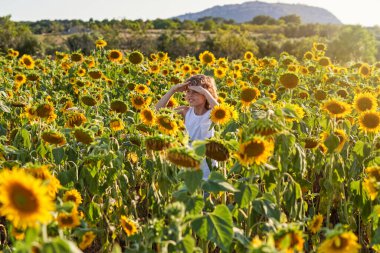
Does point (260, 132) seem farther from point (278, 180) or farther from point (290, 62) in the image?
point (290, 62)

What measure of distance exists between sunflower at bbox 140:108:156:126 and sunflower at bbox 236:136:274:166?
48.9 inches

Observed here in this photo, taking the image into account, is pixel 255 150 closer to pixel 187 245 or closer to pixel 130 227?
pixel 187 245

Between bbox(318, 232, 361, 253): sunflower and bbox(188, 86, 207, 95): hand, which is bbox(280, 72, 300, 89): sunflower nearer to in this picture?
bbox(188, 86, 207, 95): hand

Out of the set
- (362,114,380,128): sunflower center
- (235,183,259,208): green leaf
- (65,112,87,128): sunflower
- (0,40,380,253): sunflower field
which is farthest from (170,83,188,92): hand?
(235,183,259,208): green leaf

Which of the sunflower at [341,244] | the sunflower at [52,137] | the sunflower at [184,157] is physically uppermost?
the sunflower at [184,157]

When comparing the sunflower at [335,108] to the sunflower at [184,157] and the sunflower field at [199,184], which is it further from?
the sunflower at [184,157]

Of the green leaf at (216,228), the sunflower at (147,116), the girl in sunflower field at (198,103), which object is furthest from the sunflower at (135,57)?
the green leaf at (216,228)

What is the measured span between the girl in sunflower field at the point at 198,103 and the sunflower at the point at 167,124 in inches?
59.1

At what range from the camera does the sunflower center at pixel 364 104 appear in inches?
141

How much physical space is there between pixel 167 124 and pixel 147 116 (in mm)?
530

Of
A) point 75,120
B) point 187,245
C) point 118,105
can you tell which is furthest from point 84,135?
point 187,245

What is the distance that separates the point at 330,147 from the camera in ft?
8.93

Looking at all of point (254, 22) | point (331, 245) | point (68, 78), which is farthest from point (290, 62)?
point (254, 22)

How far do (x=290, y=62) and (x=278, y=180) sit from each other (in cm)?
567
